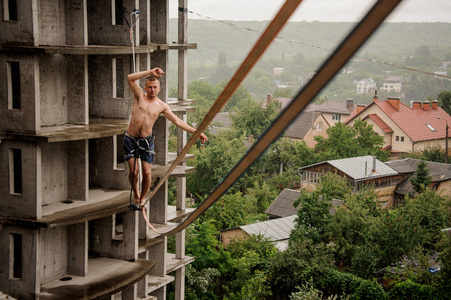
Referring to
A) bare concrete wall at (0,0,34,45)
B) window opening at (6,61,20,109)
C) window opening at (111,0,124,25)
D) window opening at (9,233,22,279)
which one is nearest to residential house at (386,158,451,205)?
window opening at (111,0,124,25)

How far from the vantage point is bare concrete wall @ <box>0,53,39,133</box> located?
50.6 ft

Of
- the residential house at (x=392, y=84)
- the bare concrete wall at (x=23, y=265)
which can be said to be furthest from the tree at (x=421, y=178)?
the residential house at (x=392, y=84)

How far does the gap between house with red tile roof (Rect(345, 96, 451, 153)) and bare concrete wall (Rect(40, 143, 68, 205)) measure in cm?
4727

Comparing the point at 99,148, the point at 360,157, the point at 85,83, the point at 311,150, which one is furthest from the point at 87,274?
the point at 311,150

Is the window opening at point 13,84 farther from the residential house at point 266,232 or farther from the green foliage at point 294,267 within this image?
the residential house at point 266,232

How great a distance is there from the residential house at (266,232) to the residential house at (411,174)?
14138 mm

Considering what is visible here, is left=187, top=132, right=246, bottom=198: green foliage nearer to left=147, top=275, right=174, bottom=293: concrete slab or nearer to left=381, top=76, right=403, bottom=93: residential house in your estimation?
left=147, top=275, right=174, bottom=293: concrete slab

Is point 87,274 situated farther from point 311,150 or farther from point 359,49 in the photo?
point 311,150

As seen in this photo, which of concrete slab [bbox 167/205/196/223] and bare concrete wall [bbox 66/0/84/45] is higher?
bare concrete wall [bbox 66/0/84/45]

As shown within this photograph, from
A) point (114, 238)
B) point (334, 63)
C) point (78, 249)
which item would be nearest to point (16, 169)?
point (78, 249)

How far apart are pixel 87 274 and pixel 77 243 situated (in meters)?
0.94

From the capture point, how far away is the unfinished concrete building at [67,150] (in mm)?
15641

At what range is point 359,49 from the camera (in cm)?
362

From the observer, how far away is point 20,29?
50.5 feet
